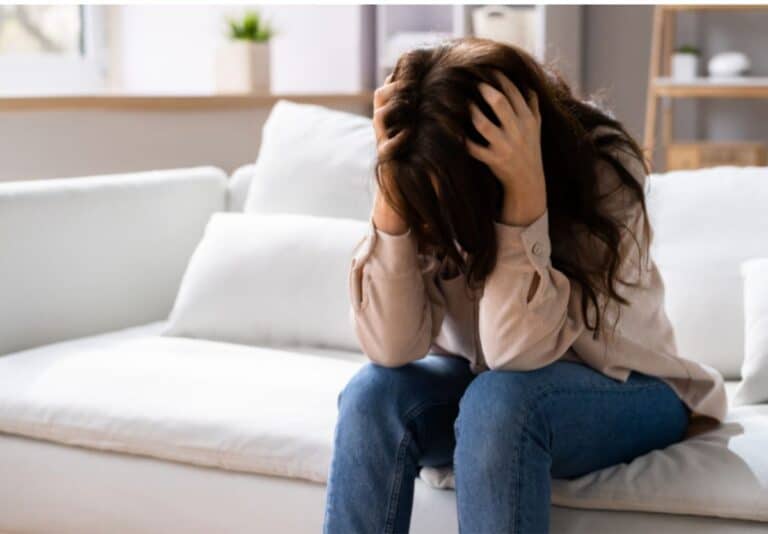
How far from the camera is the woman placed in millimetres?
1438

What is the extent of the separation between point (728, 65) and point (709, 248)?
2705 millimetres

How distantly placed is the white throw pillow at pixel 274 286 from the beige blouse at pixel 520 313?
59cm

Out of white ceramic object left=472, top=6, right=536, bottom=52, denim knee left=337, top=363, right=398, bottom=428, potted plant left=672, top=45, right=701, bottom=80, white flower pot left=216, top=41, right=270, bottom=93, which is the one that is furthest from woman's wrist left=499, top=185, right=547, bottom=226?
potted plant left=672, top=45, right=701, bottom=80

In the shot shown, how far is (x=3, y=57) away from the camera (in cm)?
344

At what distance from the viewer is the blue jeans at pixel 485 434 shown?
1.39 m

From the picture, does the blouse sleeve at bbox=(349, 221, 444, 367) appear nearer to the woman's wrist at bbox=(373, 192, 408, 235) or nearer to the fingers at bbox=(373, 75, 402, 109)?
Result: the woman's wrist at bbox=(373, 192, 408, 235)

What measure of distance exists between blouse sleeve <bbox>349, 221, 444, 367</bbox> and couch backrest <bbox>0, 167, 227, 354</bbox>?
35.1 inches

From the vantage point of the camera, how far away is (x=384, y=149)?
147cm

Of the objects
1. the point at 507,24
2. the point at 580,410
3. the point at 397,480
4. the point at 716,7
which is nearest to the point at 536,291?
the point at 580,410

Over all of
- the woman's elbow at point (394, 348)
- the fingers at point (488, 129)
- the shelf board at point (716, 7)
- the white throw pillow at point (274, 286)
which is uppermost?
the shelf board at point (716, 7)

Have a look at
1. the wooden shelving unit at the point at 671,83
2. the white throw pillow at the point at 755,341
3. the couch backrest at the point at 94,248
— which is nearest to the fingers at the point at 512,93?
the white throw pillow at the point at 755,341

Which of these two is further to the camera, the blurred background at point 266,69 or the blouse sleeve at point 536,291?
the blurred background at point 266,69

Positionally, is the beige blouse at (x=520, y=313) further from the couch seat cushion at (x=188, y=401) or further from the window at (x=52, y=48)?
the window at (x=52, y=48)

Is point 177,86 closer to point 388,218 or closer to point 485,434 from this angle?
point 388,218
